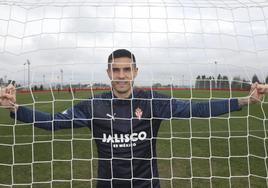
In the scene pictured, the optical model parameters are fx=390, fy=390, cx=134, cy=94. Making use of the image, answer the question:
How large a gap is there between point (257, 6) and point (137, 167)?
1970mm

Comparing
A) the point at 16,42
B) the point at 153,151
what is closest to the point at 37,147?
the point at 16,42

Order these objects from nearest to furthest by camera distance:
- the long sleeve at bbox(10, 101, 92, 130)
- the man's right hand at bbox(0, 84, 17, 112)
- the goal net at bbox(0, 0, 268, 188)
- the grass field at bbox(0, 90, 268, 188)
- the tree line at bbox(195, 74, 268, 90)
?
the man's right hand at bbox(0, 84, 17, 112) < the long sleeve at bbox(10, 101, 92, 130) < the goal net at bbox(0, 0, 268, 188) < the tree line at bbox(195, 74, 268, 90) < the grass field at bbox(0, 90, 268, 188)

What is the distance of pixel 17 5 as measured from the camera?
3.69 meters

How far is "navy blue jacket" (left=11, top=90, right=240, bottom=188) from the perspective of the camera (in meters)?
3.12

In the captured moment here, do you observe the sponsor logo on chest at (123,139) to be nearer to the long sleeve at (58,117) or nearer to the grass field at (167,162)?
→ the long sleeve at (58,117)

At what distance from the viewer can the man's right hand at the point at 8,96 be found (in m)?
2.94

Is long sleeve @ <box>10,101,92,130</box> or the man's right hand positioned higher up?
the man's right hand

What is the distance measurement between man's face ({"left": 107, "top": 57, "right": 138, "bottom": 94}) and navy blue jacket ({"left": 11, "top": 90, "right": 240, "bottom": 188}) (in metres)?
0.12

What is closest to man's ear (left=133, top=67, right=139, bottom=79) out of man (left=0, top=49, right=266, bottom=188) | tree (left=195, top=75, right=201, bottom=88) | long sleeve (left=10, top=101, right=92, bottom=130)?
man (left=0, top=49, right=266, bottom=188)

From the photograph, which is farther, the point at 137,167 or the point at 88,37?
the point at 88,37

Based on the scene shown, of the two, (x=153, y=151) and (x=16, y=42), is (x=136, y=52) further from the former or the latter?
(x=16, y=42)

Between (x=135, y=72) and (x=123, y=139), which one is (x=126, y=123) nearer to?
(x=123, y=139)

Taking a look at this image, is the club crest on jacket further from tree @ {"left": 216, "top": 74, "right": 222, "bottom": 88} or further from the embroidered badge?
tree @ {"left": 216, "top": 74, "right": 222, "bottom": 88}

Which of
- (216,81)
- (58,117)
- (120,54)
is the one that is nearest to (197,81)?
(216,81)
